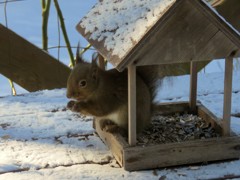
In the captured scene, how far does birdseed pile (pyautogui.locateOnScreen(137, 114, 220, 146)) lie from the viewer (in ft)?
4.02

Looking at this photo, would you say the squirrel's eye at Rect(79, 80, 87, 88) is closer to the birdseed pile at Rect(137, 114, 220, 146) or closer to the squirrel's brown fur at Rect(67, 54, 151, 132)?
the squirrel's brown fur at Rect(67, 54, 151, 132)

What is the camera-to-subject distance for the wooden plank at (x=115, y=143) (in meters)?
1.15

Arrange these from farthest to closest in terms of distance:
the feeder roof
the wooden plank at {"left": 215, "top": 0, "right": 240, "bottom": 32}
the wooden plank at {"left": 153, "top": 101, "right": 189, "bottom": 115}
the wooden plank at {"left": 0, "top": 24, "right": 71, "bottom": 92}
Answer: the wooden plank at {"left": 215, "top": 0, "right": 240, "bottom": 32}, the wooden plank at {"left": 0, "top": 24, "right": 71, "bottom": 92}, the wooden plank at {"left": 153, "top": 101, "right": 189, "bottom": 115}, the feeder roof

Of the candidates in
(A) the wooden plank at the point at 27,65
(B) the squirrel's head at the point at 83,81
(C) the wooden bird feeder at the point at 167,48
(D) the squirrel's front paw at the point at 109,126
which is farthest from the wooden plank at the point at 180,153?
(A) the wooden plank at the point at 27,65

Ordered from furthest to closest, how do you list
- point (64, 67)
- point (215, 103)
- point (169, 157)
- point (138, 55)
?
point (64, 67), point (215, 103), point (169, 157), point (138, 55)

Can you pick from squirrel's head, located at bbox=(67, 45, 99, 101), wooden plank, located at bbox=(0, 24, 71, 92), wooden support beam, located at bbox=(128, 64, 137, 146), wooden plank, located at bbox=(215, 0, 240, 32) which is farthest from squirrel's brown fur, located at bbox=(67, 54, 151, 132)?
wooden plank, located at bbox=(215, 0, 240, 32)

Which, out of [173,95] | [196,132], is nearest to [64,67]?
[173,95]

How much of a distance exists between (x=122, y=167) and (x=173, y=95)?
0.57 m

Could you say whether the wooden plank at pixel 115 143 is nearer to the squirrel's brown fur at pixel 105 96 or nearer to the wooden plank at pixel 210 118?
the squirrel's brown fur at pixel 105 96

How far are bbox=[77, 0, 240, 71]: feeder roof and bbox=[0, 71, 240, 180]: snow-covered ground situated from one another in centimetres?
27

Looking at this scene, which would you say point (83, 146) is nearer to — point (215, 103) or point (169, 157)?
point (169, 157)

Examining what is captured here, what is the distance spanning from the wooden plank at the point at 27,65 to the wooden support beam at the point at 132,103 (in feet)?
2.86

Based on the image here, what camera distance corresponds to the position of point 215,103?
159cm

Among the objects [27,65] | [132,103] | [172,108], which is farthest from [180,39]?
[27,65]
